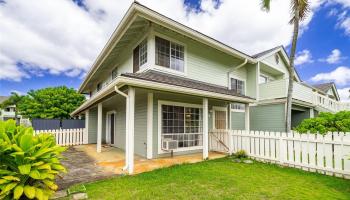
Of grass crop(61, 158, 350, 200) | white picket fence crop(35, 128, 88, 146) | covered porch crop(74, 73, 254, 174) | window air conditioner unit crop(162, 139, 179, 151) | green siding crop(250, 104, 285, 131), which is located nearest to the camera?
grass crop(61, 158, 350, 200)

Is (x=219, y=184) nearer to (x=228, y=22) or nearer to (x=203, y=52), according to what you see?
(x=203, y=52)

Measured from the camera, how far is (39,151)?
10.9 feet

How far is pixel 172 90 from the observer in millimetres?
6113

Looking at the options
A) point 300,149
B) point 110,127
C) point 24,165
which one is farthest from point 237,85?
point 24,165

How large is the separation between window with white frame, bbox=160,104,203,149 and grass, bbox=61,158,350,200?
218 cm

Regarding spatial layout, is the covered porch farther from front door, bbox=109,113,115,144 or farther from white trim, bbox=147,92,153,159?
front door, bbox=109,113,115,144

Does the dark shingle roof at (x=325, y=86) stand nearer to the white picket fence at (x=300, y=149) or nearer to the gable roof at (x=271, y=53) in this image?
the gable roof at (x=271, y=53)

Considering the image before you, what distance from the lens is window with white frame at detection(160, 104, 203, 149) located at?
7789 millimetres

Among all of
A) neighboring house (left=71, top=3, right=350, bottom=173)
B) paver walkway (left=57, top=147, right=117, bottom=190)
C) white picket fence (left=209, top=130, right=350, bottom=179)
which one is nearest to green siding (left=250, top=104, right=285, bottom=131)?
neighboring house (left=71, top=3, right=350, bottom=173)

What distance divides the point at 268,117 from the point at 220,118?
131 inches

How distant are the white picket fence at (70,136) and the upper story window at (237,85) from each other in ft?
37.0

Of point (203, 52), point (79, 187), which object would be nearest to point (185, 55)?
point (203, 52)

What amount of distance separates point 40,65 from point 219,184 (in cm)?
4537

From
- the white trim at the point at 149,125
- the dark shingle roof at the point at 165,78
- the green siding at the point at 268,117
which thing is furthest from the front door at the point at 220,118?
the white trim at the point at 149,125
